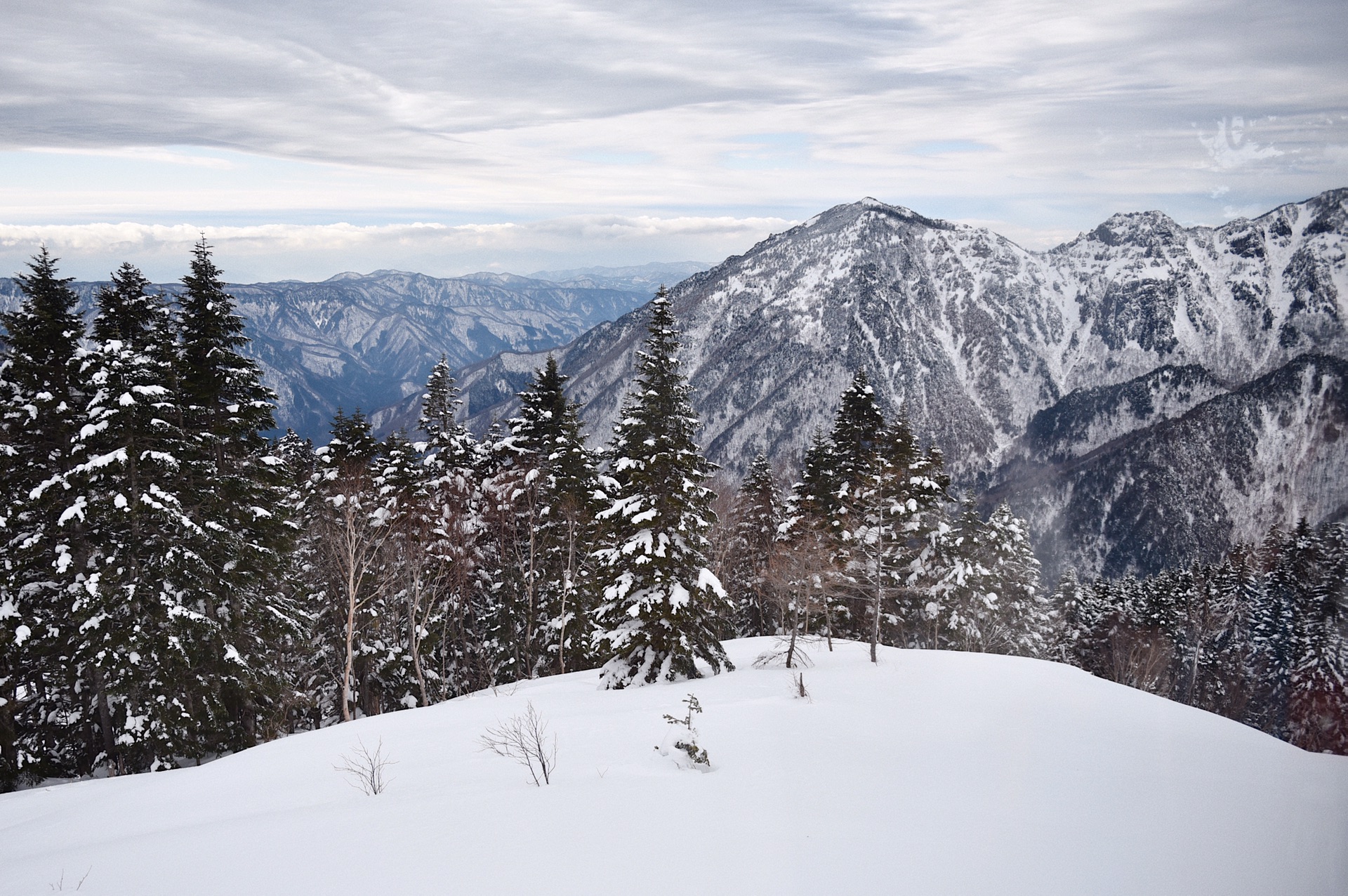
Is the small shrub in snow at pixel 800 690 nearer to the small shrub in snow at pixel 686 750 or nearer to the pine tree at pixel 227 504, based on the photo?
the small shrub in snow at pixel 686 750

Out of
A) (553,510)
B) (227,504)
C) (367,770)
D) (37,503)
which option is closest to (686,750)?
(367,770)

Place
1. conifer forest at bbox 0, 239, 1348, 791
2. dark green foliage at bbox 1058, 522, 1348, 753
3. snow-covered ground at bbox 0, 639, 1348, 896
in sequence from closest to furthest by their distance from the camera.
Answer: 1. snow-covered ground at bbox 0, 639, 1348, 896
2. conifer forest at bbox 0, 239, 1348, 791
3. dark green foliage at bbox 1058, 522, 1348, 753

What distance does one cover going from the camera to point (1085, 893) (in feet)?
18.7

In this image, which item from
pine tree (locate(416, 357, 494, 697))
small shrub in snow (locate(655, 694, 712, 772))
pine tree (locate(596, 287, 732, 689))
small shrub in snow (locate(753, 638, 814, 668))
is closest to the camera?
small shrub in snow (locate(655, 694, 712, 772))

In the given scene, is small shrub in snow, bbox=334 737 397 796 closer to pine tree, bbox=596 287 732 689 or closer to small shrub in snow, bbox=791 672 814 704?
A: pine tree, bbox=596 287 732 689

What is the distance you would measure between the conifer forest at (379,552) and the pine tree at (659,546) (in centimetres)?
8

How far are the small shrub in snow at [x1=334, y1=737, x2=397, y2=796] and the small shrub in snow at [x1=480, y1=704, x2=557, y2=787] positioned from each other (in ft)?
5.05

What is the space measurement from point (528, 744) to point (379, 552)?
1734 centimetres

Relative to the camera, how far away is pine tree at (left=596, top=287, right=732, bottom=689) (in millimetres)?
18000

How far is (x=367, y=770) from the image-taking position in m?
10.0

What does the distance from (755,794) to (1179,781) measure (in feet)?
19.1

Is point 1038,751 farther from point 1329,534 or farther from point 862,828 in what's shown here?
point 1329,534

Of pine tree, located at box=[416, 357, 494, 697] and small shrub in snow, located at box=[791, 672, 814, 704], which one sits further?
pine tree, located at box=[416, 357, 494, 697]

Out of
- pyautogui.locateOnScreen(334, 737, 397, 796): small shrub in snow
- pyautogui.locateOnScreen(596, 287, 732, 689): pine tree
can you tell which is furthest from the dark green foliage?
pyautogui.locateOnScreen(334, 737, 397, 796): small shrub in snow
